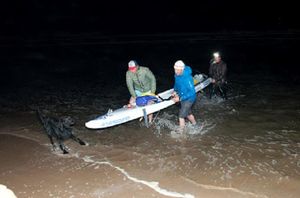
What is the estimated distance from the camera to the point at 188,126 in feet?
34.5

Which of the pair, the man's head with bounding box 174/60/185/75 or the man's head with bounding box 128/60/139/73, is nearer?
the man's head with bounding box 174/60/185/75

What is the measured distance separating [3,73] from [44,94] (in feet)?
17.6

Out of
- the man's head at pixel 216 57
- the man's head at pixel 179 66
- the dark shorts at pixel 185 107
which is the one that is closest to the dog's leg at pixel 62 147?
the dark shorts at pixel 185 107

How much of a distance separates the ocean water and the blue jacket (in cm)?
114

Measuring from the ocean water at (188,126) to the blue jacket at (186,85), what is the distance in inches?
44.8

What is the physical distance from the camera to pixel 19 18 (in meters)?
37.1

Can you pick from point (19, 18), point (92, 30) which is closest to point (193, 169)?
point (92, 30)

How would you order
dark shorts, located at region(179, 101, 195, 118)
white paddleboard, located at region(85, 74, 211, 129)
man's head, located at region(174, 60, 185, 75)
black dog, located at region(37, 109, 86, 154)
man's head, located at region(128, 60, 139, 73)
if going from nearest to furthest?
man's head, located at region(174, 60, 185, 75) → black dog, located at region(37, 109, 86, 154) → dark shorts, located at region(179, 101, 195, 118) → man's head, located at region(128, 60, 139, 73) → white paddleboard, located at region(85, 74, 211, 129)

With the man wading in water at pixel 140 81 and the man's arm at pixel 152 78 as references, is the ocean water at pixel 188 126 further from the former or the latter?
the man's arm at pixel 152 78

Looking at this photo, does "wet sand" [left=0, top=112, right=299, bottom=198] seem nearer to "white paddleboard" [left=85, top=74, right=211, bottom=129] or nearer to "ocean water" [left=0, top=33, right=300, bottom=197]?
"ocean water" [left=0, top=33, right=300, bottom=197]

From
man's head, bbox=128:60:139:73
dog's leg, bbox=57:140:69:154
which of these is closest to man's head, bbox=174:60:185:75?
man's head, bbox=128:60:139:73

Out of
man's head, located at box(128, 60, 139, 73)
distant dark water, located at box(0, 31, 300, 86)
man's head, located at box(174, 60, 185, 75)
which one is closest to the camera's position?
man's head, located at box(174, 60, 185, 75)

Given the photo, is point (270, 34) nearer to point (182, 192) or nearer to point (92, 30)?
point (92, 30)

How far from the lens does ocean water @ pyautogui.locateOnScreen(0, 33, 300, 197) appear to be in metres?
7.71
